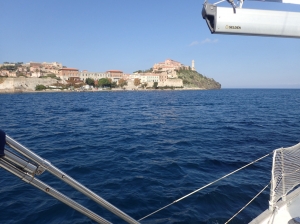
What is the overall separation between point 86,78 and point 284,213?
12169 centimetres

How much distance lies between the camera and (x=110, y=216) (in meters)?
4.66

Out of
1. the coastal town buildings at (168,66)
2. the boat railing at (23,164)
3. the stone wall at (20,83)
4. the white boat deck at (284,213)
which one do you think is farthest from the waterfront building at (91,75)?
the boat railing at (23,164)

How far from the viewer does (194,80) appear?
145 meters

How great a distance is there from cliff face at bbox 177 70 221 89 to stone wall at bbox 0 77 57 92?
8090 centimetres

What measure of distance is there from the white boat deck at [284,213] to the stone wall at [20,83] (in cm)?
9447

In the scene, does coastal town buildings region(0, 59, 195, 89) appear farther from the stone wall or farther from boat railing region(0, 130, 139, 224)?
boat railing region(0, 130, 139, 224)

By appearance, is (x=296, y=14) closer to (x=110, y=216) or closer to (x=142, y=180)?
(x=110, y=216)

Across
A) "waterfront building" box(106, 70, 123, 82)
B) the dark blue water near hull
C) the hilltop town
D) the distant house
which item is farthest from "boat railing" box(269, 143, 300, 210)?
"waterfront building" box(106, 70, 123, 82)

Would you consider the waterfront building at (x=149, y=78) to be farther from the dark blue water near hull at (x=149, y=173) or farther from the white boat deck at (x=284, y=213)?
the white boat deck at (x=284, y=213)

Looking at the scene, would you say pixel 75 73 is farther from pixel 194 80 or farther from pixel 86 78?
pixel 194 80

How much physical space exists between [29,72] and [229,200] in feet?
374

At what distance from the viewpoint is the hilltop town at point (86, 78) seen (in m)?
87.1

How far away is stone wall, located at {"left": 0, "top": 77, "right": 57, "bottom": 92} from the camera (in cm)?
7925

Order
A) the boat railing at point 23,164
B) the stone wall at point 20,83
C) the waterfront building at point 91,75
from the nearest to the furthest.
Answer: the boat railing at point 23,164, the stone wall at point 20,83, the waterfront building at point 91,75
